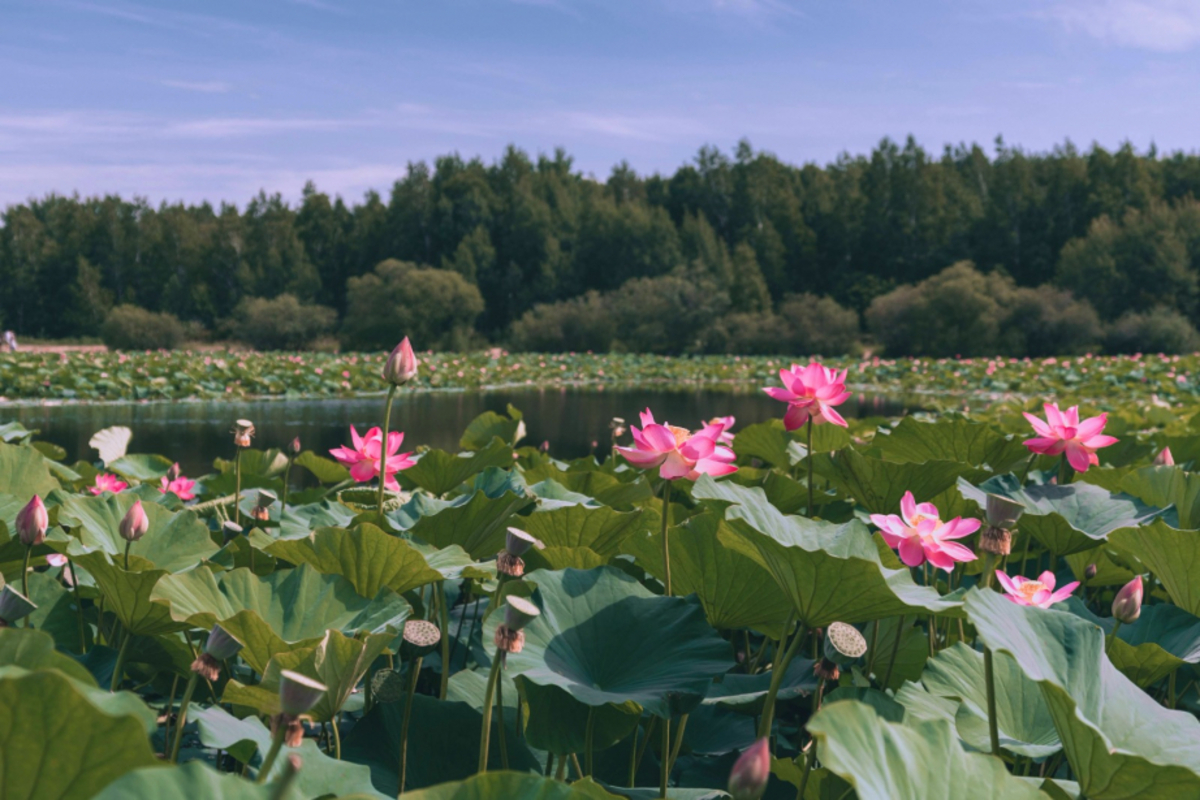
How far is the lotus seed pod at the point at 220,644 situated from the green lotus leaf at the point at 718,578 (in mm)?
522

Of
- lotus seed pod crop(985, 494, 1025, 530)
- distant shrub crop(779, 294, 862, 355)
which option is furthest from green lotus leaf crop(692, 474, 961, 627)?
distant shrub crop(779, 294, 862, 355)

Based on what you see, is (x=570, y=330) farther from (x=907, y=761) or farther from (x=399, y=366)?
(x=907, y=761)

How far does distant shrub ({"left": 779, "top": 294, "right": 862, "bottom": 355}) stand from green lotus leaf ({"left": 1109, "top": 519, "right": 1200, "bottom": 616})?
27.0 metres

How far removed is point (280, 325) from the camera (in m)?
32.6

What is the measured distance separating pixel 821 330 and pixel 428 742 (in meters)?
28.2

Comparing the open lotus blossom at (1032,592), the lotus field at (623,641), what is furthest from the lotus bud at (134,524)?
the open lotus blossom at (1032,592)

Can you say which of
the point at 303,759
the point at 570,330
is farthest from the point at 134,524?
the point at 570,330

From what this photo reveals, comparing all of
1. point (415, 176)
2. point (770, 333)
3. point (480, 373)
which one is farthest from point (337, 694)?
point (415, 176)

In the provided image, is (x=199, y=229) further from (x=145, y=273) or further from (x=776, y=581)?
(x=776, y=581)

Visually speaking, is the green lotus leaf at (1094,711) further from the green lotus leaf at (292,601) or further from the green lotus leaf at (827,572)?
the green lotus leaf at (292,601)

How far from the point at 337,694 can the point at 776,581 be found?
18.0 inches

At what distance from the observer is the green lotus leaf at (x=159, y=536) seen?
1186 mm

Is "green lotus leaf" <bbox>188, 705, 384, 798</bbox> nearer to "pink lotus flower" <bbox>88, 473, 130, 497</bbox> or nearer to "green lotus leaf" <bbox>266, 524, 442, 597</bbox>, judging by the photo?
"green lotus leaf" <bbox>266, 524, 442, 597</bbox>

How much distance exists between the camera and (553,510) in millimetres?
1207
